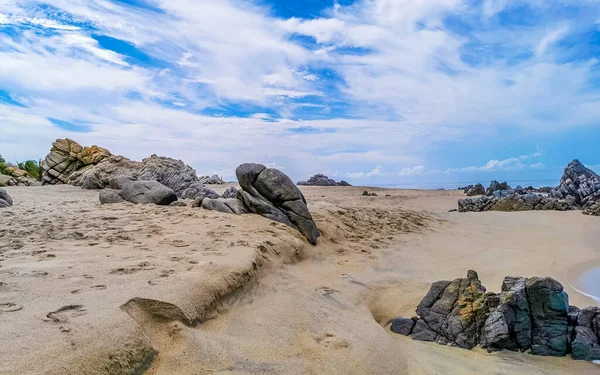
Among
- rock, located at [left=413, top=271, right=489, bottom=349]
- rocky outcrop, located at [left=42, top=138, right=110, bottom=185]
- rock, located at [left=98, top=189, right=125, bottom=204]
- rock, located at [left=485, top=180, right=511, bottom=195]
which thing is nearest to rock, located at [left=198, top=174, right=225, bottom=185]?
rocky outcrop, located at [left=42, top=138, right=110, bottom=185]

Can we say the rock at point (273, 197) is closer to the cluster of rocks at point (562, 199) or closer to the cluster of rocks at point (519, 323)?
Result: the cluster of rocks at point (519, 323)

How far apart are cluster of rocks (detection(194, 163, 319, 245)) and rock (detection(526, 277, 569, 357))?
514 cm

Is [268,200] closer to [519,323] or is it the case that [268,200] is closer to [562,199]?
[519,323]

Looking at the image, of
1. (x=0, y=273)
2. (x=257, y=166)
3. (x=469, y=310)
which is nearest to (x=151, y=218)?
(x=257, y=166)

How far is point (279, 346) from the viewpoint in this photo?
3398mm

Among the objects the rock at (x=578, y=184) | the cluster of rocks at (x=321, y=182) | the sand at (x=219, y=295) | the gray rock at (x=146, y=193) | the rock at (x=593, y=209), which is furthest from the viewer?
the cluster of rocks at (x=321, y=182)

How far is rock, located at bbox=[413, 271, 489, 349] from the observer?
13.3 feet

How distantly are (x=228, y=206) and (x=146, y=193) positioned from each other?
10.5 feet

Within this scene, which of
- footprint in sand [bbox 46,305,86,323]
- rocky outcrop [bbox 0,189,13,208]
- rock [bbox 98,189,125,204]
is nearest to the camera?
footprint in sand [bbox 46,305,86,323]

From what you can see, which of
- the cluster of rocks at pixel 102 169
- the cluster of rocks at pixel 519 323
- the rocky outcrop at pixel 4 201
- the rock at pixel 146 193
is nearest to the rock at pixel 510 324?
the cluster of rocks at pixel 519 323

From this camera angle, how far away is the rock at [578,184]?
59.4 ft

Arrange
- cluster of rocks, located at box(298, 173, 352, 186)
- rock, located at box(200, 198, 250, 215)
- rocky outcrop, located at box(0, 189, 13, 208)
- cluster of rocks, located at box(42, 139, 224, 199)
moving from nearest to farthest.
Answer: rock, located at box(200, 198, 250, 215), rocky outcrop, located at box(0, 189, 13, 208), cluster of rocks, located at box(42, 139, 224, 199), cluster of rocks, located at box(298, 173, 352, 186)

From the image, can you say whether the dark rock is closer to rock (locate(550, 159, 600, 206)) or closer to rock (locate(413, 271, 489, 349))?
rock (locate(413, 271, 489, 349))

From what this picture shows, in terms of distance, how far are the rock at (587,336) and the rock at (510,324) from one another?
15.4 inches
